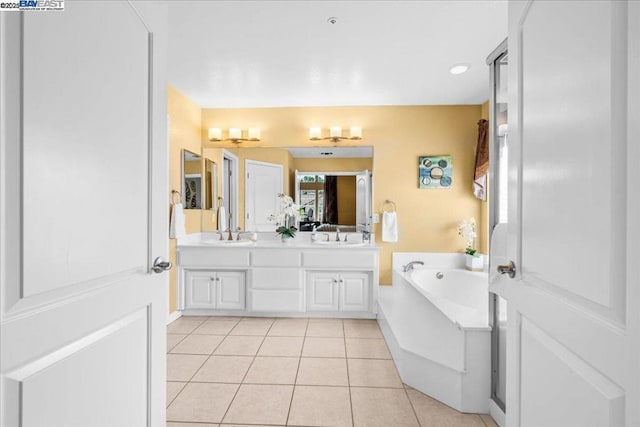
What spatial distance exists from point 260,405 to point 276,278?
1578mm

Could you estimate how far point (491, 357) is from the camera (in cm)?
178

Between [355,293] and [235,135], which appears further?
[235,135]

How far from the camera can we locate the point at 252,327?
3.15m

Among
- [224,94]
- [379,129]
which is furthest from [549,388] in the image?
[224,94]

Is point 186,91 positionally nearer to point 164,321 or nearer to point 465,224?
point 164,321

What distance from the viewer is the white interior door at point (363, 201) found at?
3801 mm

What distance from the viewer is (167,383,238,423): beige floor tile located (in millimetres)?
1748

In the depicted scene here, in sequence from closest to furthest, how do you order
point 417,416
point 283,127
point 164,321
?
point 164,321, point 417,416, point 283,127

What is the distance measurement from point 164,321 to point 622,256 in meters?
1.40

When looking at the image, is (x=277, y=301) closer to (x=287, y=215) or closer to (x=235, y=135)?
(x=287, y=215)

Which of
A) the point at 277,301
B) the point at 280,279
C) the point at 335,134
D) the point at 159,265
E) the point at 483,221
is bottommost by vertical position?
the point at 277,301

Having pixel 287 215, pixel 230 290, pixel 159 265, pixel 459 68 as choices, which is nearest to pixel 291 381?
pixel 159 265

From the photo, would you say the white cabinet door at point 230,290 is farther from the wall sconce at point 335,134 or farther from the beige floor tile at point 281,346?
the wall sconce at point 335,134

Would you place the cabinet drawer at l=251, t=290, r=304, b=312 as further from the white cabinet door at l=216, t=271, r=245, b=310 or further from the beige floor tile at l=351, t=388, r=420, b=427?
the beige floor tile at l=351, t=388, r=420, b=427
